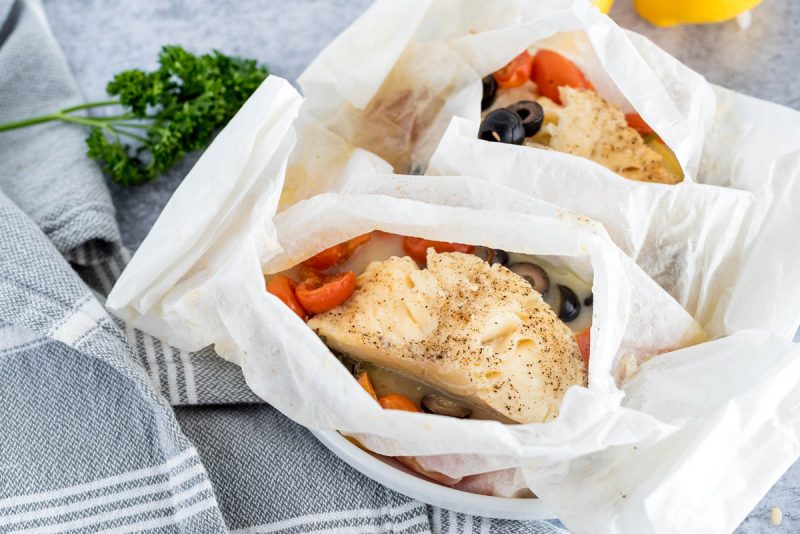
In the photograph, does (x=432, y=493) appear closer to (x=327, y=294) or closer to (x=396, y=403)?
(x=396, y=403)

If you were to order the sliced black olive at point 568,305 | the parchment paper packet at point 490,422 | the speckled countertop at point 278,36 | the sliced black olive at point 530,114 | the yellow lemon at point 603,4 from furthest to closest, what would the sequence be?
1. the speckled countertop at point 278,36
2. the yellow lemon at point 603,4
3. the sliced black olive at point 530,114
4. the sliced black olive at point 568,305
5. the parchment paper packet at point 490,422

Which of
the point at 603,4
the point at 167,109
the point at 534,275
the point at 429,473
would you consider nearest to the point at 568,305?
the point at 534,275

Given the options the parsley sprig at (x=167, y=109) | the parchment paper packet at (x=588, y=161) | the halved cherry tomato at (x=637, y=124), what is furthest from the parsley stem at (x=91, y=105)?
the halved cherry tomato at (x=637, y=124)

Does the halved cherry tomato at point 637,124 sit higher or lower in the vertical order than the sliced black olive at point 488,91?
lower

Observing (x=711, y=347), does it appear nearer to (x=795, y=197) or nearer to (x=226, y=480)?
(x=795, y=197)

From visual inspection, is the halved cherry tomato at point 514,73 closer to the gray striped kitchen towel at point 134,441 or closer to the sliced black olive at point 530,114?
the sliced black olive at point 530,114

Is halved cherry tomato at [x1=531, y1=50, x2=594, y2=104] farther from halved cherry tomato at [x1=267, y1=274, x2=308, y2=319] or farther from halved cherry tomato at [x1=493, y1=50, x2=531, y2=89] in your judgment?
halved cherry tomato at [x1=267, y1=274, x2=308, y2=319]

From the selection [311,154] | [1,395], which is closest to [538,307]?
[311,154]
